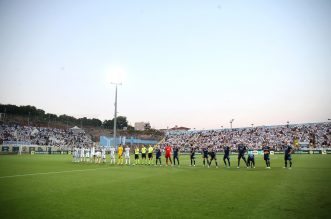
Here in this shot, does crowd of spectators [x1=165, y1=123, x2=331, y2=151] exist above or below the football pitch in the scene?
above

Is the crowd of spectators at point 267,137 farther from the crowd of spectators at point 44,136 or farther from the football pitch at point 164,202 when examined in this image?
the football pitch at point 164,202

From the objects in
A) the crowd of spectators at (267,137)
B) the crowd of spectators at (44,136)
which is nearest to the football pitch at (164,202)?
the crowd of spectators at (267,137)

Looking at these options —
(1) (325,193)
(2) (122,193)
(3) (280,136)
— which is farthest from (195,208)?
(3) (280,136)

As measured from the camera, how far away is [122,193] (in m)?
Result: 10.9

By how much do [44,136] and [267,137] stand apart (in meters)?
55.5

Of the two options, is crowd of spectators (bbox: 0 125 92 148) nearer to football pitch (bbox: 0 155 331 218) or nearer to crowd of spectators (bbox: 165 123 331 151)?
crowd of spectators (bbox: 165 123 331 151)

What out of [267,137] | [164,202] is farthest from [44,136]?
[164,202]

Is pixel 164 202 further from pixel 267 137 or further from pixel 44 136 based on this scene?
pixel 44 136

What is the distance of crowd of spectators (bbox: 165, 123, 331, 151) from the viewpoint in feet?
202

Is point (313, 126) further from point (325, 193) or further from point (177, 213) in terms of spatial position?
point (177, 213)

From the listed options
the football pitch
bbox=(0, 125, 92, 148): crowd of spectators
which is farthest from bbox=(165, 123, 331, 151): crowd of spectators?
the football pitch

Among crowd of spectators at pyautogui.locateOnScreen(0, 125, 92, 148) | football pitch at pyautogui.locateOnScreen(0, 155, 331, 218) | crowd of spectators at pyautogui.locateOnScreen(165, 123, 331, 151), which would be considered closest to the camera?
football pitch at pyautogui.locateOnScreen(0, 155, 331, 218)

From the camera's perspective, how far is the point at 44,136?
2771 inches

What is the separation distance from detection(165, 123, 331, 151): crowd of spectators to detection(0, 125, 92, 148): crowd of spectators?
26.3 metres
